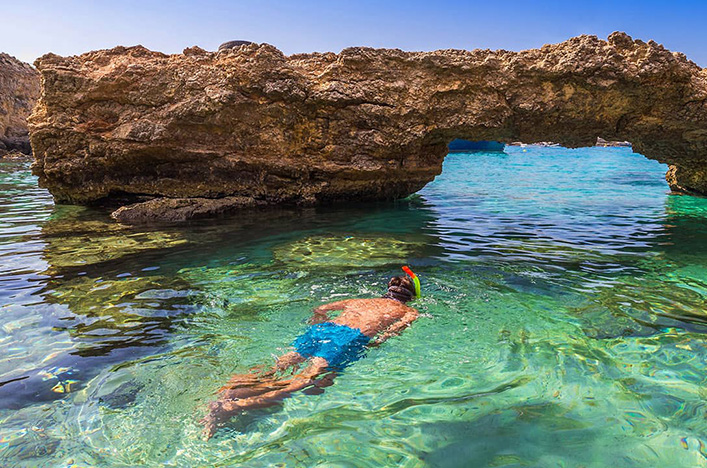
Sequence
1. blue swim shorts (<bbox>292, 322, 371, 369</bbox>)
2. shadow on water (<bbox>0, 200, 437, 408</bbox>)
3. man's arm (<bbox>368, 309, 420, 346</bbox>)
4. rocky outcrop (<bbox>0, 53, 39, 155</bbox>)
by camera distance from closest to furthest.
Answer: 1. blue swim shorts (<bbox>292, 322, 371, 369</bbox>)
2. shadow on water (<bbox>0, 200, 437, 408</bbox>)
3. man's arm (<bbox>368, 309, 420, 346</bbox>)
4. rocky outcrop (<bbox>0, 53, 39, 155</bbox>)

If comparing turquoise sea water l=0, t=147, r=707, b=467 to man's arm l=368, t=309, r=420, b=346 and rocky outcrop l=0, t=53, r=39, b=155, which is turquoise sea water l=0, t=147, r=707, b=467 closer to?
man's arm l=368, t=309, r=420, b=346

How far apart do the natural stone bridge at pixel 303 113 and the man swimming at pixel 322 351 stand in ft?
19.8

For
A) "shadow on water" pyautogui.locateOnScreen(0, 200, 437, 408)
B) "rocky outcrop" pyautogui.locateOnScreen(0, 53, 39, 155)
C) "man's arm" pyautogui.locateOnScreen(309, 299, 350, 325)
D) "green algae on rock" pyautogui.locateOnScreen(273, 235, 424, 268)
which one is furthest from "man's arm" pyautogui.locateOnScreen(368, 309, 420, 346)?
"rocky outcrop" pyautogui.locateOnScreen(0, 53, 39, 155)

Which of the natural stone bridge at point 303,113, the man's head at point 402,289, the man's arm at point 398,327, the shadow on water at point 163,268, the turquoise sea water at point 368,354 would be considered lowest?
the shadow on water at point 163,268

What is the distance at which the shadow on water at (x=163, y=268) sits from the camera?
3.73 meters

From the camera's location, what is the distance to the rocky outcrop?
3953 cm

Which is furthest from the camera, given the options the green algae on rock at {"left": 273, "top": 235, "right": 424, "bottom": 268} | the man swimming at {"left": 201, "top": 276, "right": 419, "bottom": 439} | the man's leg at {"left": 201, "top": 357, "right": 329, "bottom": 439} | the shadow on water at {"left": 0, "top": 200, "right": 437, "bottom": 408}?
the green algae on rock at {"left": 273, "top": 235, "right": 424, "bottom": 268}

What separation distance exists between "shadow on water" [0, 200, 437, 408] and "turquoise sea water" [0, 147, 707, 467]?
3 cm

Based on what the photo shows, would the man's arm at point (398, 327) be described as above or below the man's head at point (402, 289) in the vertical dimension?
below

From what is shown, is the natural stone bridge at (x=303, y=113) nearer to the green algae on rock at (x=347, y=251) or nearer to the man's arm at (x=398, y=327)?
the green algae on rock at (x=347, y=251)

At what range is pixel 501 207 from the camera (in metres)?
12.9

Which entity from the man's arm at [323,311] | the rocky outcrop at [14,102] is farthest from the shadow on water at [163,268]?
the rocky outcrop at [14,102]

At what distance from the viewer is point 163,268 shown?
246 inches

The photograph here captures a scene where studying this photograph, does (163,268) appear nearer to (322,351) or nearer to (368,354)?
(322,351)
